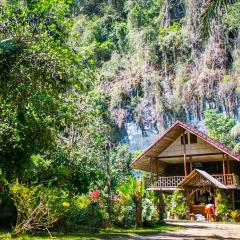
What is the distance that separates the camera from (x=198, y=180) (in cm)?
2266

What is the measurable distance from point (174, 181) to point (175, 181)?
7 centimetres

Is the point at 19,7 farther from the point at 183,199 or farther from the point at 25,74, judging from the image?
the point at 183,199

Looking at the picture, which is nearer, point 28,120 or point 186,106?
point 28,120

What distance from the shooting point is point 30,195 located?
366 inches

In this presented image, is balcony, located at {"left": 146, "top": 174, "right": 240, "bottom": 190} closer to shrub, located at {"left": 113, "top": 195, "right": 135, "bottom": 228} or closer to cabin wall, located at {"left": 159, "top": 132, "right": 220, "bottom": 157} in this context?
cabin wall, located at {"left": 159, "top": 132, "right": 220, "bottom": 157}

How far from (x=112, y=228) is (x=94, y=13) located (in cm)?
3400

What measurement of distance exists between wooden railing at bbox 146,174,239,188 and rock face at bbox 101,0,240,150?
8.22m

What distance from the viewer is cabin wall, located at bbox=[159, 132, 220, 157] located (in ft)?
81.0

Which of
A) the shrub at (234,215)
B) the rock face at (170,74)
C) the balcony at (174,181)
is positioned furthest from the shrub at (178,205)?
the rock face at (170,74)

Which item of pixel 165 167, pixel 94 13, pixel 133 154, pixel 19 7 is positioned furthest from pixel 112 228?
pixel 94 13

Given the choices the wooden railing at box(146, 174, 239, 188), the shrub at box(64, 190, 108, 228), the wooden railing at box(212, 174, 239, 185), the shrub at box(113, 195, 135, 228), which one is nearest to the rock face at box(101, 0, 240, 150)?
the wooden railing at box(146, 174, 239, 188)

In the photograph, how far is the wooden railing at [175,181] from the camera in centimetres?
2320

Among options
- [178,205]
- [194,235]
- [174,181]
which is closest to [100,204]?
[194,235]

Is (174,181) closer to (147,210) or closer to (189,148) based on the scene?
(189,148)
